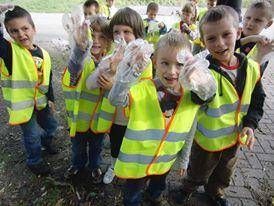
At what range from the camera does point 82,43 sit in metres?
1.99

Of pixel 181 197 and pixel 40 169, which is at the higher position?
pixel 181 197

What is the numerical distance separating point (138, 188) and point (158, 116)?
2.31 feet

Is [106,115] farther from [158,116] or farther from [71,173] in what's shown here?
[71,173]

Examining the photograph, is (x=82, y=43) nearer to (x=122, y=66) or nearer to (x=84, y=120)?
(x=122, y=66)

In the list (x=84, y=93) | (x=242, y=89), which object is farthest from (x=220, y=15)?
(x=84, y=93)

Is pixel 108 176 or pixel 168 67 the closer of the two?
pixel 168 67

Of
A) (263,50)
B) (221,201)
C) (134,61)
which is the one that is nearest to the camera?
(134,61)

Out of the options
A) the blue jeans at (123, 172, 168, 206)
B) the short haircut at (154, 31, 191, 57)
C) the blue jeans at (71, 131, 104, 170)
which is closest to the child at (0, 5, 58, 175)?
the blue jeans at (71, 131, 104, 170)

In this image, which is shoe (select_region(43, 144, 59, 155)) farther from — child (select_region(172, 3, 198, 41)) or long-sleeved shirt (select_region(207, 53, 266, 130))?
child (select_region(172, 3, 198, 41))

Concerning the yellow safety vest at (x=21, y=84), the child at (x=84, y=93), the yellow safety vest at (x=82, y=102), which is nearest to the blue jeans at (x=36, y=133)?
the yellow safety vest at (x=21, y=84)

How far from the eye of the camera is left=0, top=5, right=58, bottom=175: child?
2.71m

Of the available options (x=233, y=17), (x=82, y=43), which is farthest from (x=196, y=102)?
(x=82, y=43)

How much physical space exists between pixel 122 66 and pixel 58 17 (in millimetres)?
11716

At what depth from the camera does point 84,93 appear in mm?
2508
